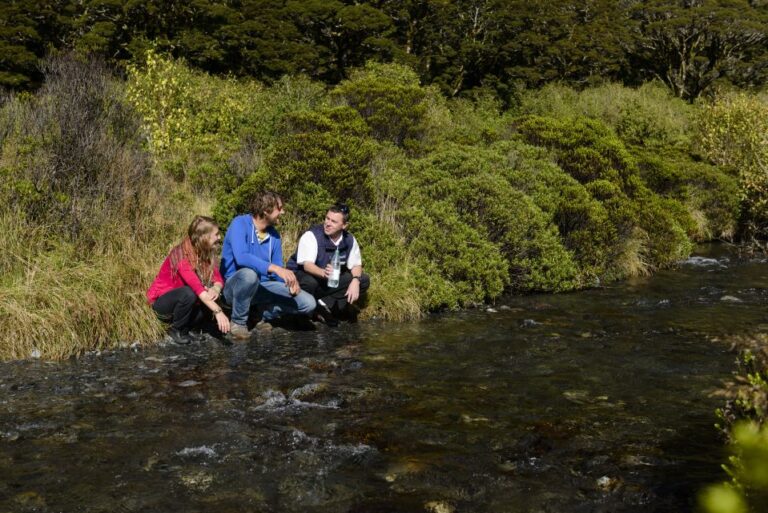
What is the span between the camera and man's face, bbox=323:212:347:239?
960 cm

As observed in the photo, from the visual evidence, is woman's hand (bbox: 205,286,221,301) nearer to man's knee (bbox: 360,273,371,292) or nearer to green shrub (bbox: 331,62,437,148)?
man's knee (bbox: 360,273,371,292)

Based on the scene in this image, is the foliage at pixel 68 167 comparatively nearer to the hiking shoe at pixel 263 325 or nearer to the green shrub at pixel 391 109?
the hiking shoe at pixel 263 325

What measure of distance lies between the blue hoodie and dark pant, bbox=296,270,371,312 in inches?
15.5

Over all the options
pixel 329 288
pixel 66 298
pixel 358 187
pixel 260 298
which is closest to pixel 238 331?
pixel 260 298

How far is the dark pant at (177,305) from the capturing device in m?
8.77

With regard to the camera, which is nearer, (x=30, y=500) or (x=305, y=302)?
(x=30, y=500)

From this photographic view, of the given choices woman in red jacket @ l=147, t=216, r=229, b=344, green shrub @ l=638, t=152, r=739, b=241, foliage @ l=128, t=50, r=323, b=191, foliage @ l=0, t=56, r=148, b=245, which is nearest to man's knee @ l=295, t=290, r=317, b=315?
woman in red jacket @ l=147, t=216, r=229, b=344

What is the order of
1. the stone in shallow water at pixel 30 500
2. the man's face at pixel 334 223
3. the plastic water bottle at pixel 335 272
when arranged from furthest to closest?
1. the plastic water bottle at pixel 335 272
2. the man's face at pixel 334 223
3. the stone in shallow water at pixel 30 500

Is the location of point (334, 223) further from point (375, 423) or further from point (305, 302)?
point (375, 423)

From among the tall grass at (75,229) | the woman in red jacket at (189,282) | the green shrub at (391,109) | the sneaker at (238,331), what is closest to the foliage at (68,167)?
the tall grass at (75,229)

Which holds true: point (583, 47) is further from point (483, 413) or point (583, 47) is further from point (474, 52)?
point (483, 413)

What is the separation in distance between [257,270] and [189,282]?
930 mm

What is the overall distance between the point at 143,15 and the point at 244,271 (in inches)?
957

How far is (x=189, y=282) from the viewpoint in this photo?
8.67m
